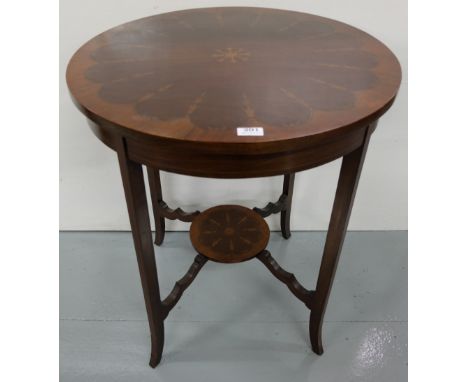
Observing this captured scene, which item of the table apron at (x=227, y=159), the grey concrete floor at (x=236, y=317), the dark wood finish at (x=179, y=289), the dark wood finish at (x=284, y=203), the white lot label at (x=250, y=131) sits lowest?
the grey concrete floor at (x=236, y=317)

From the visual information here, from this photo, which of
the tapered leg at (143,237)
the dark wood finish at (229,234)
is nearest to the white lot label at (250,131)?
the tapered leg at (143,237)

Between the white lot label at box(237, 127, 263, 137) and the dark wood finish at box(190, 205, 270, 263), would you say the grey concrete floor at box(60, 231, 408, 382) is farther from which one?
the white lot label at box(237, 127, 263, 137)

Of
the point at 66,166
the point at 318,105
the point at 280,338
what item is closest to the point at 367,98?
the point at 318,105

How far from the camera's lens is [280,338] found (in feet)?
4.57

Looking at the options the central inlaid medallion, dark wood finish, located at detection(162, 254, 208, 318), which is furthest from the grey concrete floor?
the central inlaid medallion

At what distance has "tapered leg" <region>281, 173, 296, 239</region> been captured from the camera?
1.60m

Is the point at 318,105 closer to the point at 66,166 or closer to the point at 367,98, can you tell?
the point at 367,98

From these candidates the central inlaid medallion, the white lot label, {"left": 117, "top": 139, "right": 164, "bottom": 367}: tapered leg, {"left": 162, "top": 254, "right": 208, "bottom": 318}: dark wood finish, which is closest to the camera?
the white lot label

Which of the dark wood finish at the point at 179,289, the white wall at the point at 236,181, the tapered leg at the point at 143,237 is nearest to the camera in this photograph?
the tapered leg at the point at 143,237

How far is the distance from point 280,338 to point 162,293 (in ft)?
1.52

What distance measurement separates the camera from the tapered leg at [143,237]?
92cm

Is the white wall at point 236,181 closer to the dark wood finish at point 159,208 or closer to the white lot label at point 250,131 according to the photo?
the dark wood finish at point 159,208

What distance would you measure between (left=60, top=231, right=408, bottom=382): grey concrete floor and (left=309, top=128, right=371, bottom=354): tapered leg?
0.12 metres

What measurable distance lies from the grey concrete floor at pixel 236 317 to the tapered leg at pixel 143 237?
138 mm
